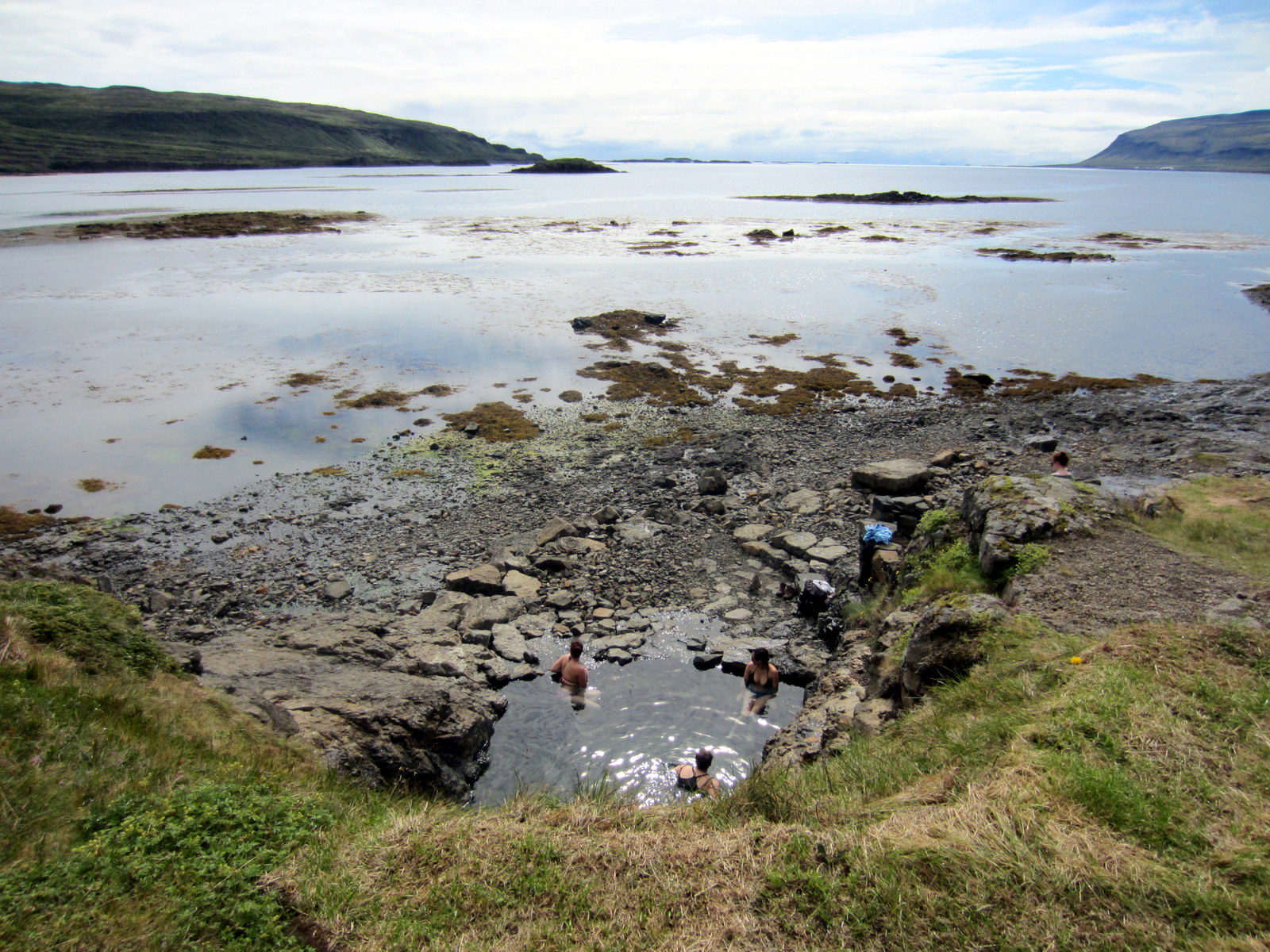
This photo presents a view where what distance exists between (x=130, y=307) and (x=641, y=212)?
2553 inches

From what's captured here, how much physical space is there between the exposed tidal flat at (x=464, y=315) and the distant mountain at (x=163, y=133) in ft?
198

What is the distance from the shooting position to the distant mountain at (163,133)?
119500mm

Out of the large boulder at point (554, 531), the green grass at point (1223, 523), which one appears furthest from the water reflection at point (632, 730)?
the green grass at point (1223, 523)

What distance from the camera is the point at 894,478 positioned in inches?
609

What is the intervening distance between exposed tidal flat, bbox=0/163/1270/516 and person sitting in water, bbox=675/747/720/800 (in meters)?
13.9

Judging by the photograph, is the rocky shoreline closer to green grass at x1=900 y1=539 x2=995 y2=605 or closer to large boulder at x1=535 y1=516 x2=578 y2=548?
large boulder at x1=535 y1=516 x2=578 y2=548

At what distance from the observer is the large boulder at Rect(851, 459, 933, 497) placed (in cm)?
1544

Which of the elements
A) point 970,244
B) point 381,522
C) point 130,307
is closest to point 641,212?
point 970,244

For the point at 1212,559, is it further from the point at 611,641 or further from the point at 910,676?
the point at 611,641

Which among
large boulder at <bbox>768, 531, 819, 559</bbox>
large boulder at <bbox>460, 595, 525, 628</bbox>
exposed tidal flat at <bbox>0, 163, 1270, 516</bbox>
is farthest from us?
exposed tidal flat at <bbox>0, 163, 1270, 516</bbox>

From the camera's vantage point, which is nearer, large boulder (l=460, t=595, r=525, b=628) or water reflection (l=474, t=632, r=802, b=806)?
water reflection (l=474, t=632, r=802, b=806)

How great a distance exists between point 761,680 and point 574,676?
279 cm

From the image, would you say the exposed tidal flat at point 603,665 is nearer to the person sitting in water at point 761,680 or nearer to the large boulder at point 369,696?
the large boulder at point 369,696

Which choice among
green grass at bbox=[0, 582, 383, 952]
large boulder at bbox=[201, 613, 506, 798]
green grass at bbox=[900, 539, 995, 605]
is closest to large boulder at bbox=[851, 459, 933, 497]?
green grass at bbox=[900, 539, 995, 605]
